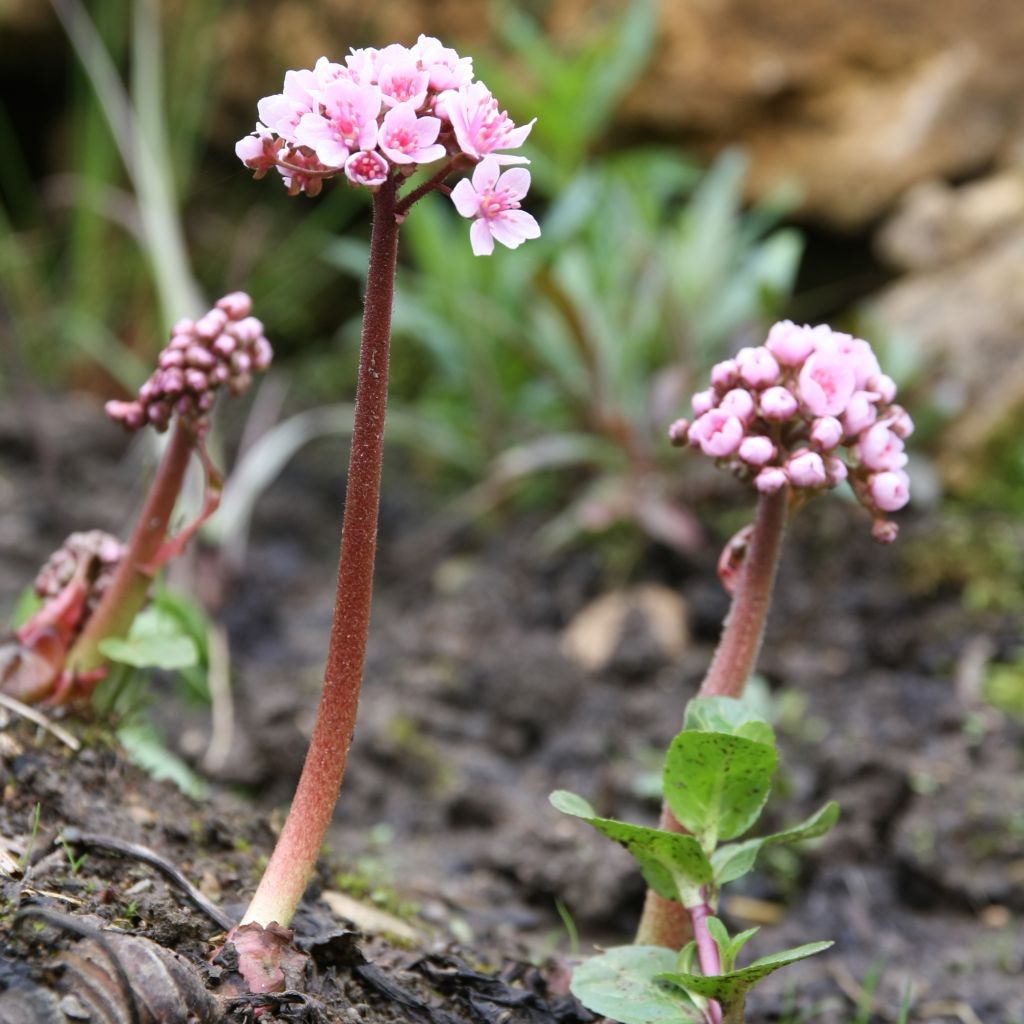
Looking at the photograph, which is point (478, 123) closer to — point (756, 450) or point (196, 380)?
point (756, 450)

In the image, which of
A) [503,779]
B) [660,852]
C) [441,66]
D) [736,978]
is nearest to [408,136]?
[441,66]

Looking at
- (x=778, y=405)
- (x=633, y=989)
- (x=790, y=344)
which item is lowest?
(x=633, y=989)

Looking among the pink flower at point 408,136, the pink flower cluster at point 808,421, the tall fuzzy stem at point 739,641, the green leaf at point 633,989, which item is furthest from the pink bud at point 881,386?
the green leaf at point 633,989

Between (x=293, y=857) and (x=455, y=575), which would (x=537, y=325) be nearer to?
(x=455, y=575)

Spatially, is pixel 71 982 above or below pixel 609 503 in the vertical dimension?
A: below

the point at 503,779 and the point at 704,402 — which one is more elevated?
the point at 704,402

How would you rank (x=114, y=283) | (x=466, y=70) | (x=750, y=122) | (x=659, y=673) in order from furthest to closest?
(x=114, y=283), (x=750, y=122), (x=659, y=673), (x=466, y=70)

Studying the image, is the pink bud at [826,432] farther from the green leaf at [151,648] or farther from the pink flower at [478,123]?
the green leaf at [151,648]

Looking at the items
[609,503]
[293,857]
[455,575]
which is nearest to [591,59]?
[609,503]
